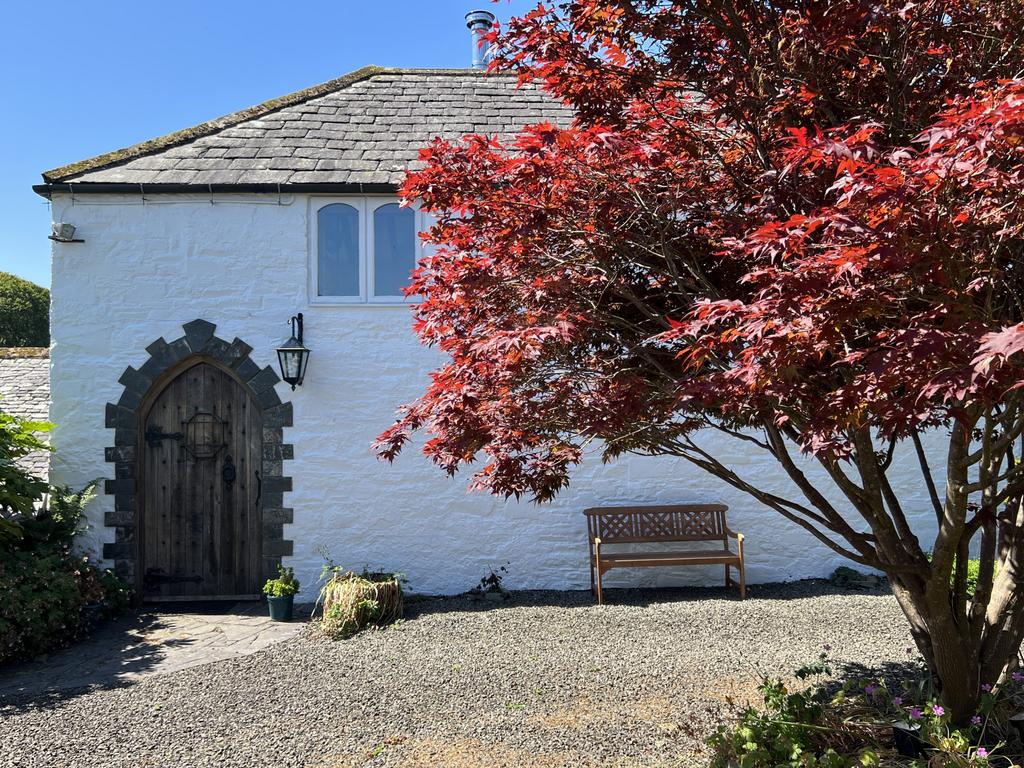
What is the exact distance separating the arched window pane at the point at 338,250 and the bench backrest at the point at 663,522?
11.8 ft

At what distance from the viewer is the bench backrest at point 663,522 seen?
7375 mm

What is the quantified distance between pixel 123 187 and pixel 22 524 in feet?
11.5

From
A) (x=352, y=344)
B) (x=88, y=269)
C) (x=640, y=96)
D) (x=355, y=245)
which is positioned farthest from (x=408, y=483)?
(x=640, y=96)

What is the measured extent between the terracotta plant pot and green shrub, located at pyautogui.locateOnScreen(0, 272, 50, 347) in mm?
18384

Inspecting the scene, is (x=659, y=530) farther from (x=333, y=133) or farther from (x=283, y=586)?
(x=333, y=133)

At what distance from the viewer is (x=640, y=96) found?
317 centimetres

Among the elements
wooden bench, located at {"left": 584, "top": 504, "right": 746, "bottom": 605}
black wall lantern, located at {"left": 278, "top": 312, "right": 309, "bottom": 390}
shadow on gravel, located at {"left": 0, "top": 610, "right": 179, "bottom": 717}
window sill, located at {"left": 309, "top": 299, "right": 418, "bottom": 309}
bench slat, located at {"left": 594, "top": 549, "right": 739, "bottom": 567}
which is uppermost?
window sill, located at {"left": 309, "top": 299, "right": 418, "bottom": 309}

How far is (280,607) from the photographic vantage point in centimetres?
675

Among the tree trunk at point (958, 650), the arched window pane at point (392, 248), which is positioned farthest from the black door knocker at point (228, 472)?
the tree trunk at point (958, 650)

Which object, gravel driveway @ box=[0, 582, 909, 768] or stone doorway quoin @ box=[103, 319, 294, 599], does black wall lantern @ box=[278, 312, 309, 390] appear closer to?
stone doorway quoin @ box=[103, 319, 294, 599]

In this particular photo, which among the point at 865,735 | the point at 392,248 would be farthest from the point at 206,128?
the point at 865,735

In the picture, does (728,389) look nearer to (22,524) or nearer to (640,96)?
(640,96)

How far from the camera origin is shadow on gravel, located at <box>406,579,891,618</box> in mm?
7000

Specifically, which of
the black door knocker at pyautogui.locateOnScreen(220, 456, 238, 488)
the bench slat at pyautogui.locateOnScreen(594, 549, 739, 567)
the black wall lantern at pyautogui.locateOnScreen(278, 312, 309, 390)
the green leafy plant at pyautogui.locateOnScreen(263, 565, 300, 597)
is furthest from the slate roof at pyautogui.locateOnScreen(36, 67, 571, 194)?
the bench slat at pyautogui.locateOnScreen(594, 549, 739, 567)
